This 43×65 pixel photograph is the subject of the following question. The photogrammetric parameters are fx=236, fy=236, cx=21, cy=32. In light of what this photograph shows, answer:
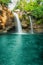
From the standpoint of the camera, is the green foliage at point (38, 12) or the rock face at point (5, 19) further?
the green foliage at point (38, 12)

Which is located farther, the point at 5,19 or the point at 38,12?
the point at 38,12

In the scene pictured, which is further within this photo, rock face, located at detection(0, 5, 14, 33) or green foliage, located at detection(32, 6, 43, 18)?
green foliage, located at detection(32, 6, 43, 18)

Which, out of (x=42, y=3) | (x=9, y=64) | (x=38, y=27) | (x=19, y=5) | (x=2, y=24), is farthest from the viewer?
(x=19, y=5)

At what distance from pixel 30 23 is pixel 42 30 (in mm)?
4242

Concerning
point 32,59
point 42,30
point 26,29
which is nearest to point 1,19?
point 26,29

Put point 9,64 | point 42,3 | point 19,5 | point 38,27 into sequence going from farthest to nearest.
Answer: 1. point 19,5
2. point 42,3
3. point 38,27
4. point 9,64

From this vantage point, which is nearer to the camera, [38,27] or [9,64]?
[9,64]

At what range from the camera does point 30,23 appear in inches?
2842

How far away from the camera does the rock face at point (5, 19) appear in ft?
222

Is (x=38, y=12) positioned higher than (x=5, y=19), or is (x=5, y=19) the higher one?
(x=38, y=12)

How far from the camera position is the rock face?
6756cm

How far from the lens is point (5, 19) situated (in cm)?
6831

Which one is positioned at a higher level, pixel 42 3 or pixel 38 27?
pixel 42 3

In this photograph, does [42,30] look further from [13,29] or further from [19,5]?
[19,5]
